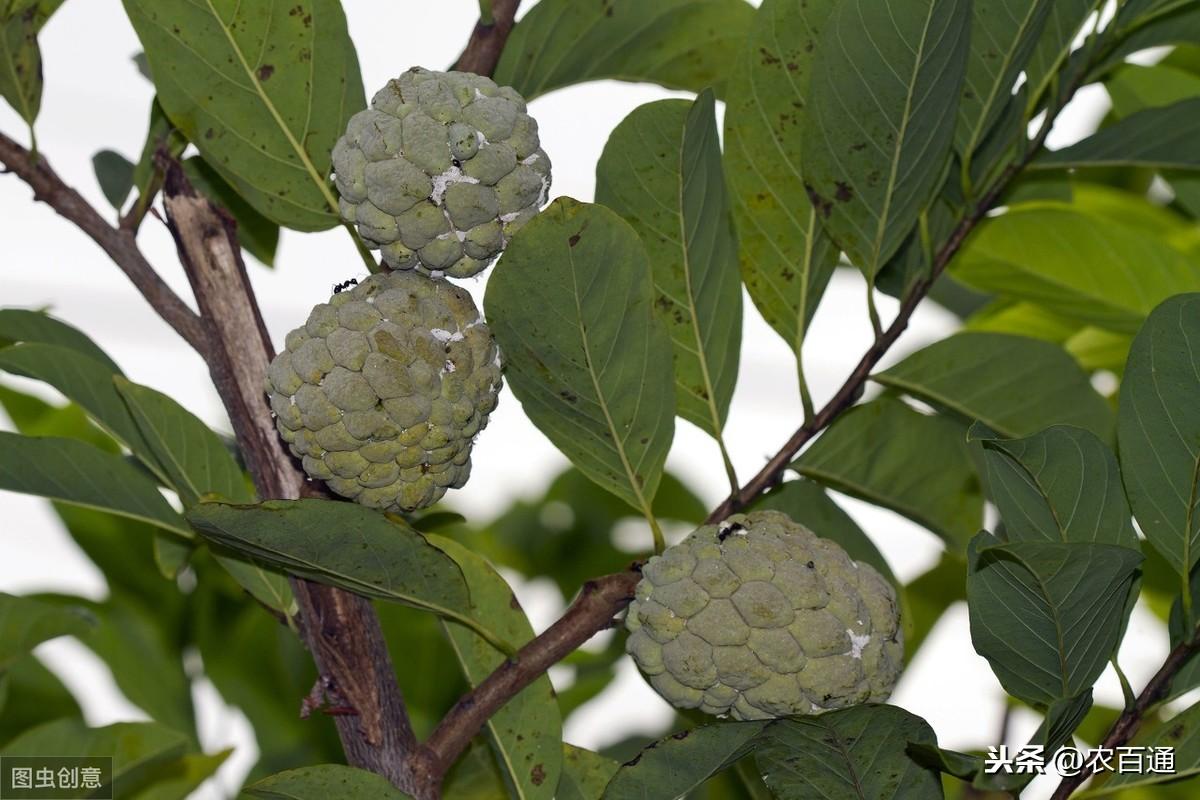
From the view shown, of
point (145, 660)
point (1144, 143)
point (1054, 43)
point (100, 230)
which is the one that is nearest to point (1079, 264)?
point (1144, 143)

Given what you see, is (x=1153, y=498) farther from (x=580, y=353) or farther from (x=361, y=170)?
(x=361, y=170)

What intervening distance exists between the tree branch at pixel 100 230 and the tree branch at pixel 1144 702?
0.80m

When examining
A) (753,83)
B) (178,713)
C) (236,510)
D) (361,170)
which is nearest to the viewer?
(236,510)

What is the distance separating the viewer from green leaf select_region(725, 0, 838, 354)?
1093mm

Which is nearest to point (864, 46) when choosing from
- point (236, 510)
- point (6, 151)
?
point (236, 510)

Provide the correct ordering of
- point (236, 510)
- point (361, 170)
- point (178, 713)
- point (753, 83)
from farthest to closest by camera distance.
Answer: point (178, 713)
point (753, 83)
point (361, 170)
point (236, 510)

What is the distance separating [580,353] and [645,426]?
0.11 metres

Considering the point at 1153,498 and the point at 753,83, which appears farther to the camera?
the point at 753,83

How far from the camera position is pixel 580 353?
0.98 m

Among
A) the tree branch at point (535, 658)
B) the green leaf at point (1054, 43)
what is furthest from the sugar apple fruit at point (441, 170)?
the green leaf at point (1054, 43)

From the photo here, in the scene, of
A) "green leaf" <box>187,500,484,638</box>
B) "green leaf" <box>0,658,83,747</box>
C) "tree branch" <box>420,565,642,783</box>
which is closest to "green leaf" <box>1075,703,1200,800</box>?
"tree branch" <box>420,565,642,783</box>

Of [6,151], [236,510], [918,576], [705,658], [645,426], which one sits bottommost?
[705,658]

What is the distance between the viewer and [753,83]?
3.71ft

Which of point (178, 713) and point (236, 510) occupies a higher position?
point (178, 713)
